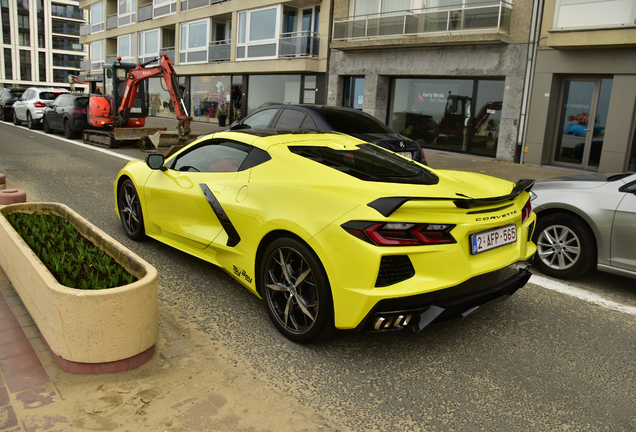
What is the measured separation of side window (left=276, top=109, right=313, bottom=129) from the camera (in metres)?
8.84

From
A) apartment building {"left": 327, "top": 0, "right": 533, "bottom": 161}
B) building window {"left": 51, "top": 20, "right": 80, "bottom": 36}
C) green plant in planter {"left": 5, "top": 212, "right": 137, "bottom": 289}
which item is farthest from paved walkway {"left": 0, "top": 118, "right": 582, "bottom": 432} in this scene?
building window {"left": 51, "top": 20, "right": 80, "bottom": 36}

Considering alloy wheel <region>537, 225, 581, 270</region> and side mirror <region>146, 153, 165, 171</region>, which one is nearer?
side mirror <region>146, 153, 165, 171</region>

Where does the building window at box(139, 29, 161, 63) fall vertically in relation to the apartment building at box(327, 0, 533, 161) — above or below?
above

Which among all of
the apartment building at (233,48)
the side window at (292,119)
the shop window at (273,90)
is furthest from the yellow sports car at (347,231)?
the shop window at (273,90)

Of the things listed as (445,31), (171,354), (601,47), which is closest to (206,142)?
(171,354)

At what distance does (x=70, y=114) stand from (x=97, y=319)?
17.1m

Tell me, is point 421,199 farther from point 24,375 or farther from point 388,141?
point 388,141

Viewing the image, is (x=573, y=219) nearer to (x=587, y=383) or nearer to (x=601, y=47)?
→ (x=587, y=383)

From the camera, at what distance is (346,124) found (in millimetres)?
8664

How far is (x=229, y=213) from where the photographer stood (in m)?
3.97

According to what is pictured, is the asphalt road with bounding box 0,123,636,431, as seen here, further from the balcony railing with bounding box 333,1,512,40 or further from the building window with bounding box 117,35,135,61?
the building window with bounding box 117,35,135,61

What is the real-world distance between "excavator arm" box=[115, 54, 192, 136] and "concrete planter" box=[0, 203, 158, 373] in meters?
12.4

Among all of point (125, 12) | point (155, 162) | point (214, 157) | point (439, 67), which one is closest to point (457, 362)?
point (214, 157)

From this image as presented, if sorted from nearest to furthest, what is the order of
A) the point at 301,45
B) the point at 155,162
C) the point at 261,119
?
the point at 155,162, the point at 261,119, the point at 301,45
